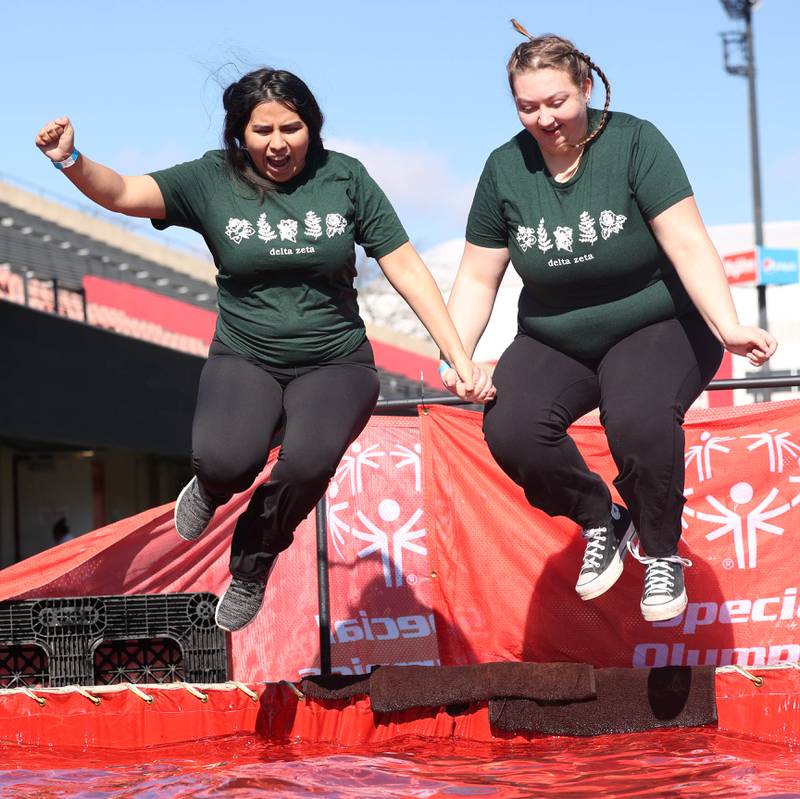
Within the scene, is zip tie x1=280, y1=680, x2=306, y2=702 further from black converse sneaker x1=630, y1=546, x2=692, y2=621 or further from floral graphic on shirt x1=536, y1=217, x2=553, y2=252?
floral graphic on shirt x1=536, y1=217, x2=553, y2=252

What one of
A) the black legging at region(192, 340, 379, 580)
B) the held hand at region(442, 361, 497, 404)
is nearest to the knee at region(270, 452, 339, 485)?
the black legging at region(192, 340, 379, 580)

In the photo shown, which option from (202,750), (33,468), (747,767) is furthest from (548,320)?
(33,468)

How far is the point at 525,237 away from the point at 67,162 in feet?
4.88

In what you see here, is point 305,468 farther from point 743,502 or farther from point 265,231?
point 743,502

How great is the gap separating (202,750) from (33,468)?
65.8 feet

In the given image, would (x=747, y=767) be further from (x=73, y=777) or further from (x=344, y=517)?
(x=344, y=517)

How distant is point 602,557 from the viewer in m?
4.05

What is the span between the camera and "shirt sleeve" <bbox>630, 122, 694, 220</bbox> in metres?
3.81

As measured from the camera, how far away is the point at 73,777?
361cm

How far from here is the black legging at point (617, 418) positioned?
12.6 feet

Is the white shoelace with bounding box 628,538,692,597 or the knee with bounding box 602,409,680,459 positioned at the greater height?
the knee with bounding box 602,409,680,459

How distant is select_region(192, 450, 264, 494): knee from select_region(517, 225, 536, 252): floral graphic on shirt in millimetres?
1124

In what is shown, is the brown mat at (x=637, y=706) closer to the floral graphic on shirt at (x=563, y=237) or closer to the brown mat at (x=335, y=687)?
the brown mat at (x=335, y=687)

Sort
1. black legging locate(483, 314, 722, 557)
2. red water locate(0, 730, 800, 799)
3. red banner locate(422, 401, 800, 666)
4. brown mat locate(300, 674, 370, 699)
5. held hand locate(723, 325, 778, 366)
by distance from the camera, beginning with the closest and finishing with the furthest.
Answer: red water locate(0, 730, 800, 799), held hand locate(723, 325, 778, 366), black legging locate(483, 314, 722, 557), brown mat locate(300, 674, 370, 699), red banner locate(422, 401, 800, 666)
